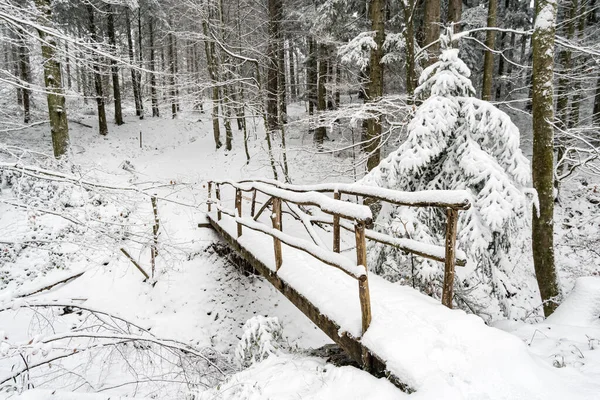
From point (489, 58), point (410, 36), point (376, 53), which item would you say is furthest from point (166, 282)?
point (489, 58)

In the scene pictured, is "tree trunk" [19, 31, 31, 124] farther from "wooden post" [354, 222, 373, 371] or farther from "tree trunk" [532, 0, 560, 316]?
"tree trunk" [532, 0, 560, 316]

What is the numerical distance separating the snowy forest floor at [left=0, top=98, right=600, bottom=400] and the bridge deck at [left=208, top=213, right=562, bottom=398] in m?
0.18

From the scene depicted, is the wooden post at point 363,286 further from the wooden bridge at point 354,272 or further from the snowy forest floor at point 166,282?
the snowy forest floor at point 166,282

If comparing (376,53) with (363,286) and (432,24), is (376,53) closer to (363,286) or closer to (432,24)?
(432,24)

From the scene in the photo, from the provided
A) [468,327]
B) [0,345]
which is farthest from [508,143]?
[0,345]

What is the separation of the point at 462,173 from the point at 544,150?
1.96m

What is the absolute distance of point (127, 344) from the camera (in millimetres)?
3381

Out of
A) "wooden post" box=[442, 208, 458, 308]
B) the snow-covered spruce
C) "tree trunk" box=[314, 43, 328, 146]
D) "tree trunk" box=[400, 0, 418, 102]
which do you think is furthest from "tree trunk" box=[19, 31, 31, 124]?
"tree trunk" box=[314, 43, 328, 146]

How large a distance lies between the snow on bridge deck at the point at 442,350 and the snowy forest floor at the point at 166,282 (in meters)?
0.17

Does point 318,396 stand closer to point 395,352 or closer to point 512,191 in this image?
point 395,352

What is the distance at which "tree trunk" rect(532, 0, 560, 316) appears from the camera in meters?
5.40

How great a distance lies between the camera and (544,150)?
556 centimetres

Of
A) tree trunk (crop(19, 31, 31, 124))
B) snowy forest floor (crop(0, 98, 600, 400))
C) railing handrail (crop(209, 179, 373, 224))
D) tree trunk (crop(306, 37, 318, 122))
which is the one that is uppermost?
tree trunk (crop(306, 37, 318, 122))

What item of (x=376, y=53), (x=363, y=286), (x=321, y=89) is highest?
(x=321, y=89)
